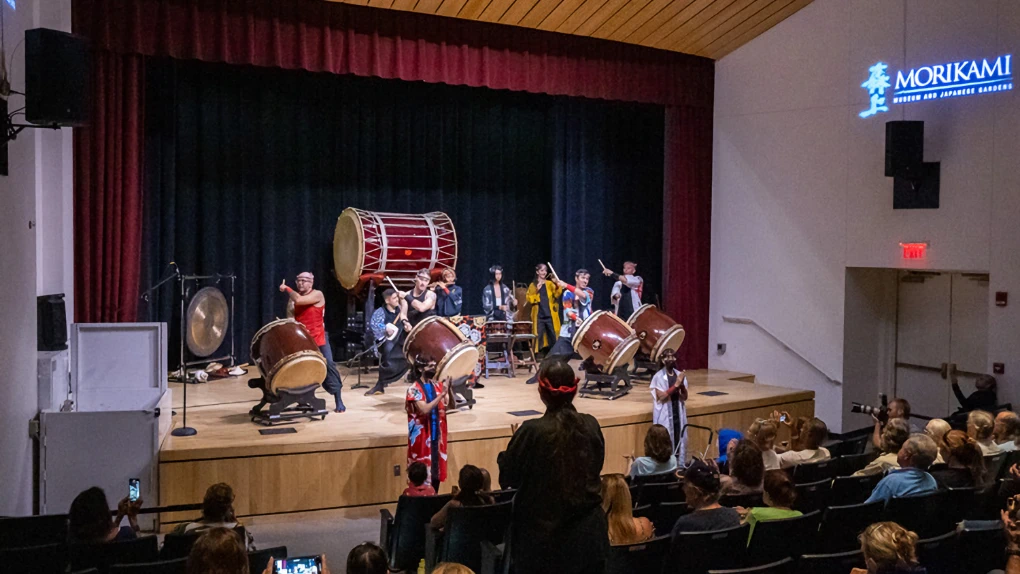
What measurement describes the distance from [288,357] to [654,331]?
4204 millimetres

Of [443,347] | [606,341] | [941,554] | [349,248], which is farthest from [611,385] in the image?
[941,554]

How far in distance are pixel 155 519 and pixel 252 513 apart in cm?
70

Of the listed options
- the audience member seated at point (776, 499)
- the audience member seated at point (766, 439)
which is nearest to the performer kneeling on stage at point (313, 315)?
the audience member seated at point (766, 439)

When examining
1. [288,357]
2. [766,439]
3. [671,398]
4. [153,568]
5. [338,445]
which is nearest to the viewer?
[153,568]

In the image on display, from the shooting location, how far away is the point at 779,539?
4.36 metres

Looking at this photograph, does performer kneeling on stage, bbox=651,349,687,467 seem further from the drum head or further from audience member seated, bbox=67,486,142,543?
audience member seated, bbox=67,486,142,543

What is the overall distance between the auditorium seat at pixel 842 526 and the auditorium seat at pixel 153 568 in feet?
9.48

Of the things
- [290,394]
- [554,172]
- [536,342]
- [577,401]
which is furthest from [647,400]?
[554,172]

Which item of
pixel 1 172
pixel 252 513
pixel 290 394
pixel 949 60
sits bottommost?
pixel 252 513

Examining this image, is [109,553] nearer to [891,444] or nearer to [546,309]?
[891,444]

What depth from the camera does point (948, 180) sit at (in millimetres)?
9938

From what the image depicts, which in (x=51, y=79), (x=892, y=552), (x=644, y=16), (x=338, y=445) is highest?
(x=644, y=16)

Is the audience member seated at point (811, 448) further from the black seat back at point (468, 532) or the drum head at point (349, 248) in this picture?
the drum head at point (349, 248)

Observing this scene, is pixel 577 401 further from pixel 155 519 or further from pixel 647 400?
pixel 155 519
